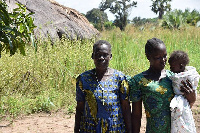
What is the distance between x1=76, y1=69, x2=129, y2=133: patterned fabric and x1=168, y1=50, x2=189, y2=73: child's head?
0.33 meters

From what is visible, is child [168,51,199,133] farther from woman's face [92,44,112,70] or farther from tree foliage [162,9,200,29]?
tree foliage [162,9,200,29]

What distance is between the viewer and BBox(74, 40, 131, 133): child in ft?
5.85

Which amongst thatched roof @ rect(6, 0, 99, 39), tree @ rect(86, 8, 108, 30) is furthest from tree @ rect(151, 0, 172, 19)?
thatched roof @ rect(6, 0, 99, 39)

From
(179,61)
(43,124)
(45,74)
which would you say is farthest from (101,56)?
(45,74)

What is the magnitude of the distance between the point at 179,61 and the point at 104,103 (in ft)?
1.79

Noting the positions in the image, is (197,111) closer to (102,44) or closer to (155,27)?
(102,44)

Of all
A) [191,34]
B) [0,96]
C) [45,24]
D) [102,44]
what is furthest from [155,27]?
[102,44]

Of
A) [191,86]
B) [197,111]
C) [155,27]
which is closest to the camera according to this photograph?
[191,86]

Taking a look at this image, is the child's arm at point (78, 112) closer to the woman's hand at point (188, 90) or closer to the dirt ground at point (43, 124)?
the woman's hand at point (188, 90)

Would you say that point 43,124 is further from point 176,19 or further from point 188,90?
point 176,19

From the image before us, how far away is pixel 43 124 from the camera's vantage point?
3762mm

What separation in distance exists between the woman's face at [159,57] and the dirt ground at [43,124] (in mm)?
2028

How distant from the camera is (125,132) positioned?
183cm

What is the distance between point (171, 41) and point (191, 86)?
675 centimetres
